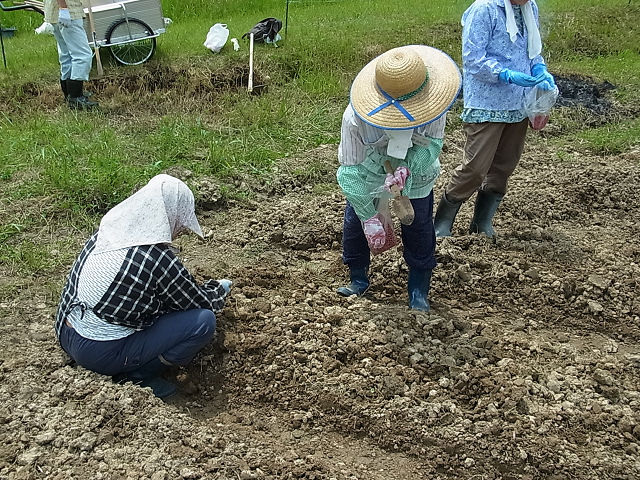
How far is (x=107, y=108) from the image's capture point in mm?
6727

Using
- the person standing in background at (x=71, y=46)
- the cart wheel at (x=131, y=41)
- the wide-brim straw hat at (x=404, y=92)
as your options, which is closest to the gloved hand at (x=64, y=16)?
the person standing in background at (x=71, y=46)

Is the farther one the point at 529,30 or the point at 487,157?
the point at 487,157

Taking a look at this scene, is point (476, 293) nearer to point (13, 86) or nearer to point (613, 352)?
point (613, 352)

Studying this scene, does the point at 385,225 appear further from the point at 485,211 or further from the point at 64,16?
the point at 64,16

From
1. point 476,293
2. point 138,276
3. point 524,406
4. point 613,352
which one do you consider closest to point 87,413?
point 138,276

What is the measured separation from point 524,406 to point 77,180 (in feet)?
11.1

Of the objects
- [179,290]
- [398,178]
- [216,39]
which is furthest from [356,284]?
[216,39]

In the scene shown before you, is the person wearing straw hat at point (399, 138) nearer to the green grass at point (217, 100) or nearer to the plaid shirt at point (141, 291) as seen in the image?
the plaid shirt at point (141, 291)

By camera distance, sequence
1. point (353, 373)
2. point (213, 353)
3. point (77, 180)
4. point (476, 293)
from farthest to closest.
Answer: point (77, 180) < point (476, 293) < point (213, 353) < point (353, 373)

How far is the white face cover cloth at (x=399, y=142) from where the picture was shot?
9.50 feet

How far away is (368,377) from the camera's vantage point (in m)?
3.01

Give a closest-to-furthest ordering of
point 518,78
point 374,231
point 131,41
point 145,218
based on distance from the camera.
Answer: point 145,218, point 374,231, point 518,78, point 131,41

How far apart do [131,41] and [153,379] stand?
548cm

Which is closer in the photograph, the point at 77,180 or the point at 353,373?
the point at 353,373
